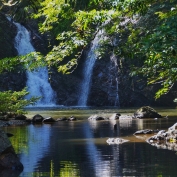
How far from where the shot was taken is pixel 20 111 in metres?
25.1

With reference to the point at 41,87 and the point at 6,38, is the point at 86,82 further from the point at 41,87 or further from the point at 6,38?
the point at 6,38

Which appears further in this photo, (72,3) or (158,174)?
(158,174)

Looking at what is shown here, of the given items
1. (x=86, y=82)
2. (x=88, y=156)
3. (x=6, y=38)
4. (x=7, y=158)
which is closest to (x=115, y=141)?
(x=88, y=156)

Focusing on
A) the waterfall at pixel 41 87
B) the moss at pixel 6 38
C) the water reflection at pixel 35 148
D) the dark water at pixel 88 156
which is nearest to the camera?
the dark water at pixel 88 156

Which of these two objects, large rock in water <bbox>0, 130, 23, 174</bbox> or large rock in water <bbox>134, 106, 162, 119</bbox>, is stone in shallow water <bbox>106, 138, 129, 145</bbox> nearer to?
large rock in water <bbox>0, 130, 23, 174</bbox>

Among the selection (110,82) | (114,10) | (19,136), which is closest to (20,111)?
(19,136)

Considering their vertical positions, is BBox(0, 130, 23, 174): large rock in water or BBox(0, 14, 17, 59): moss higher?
BBox(0, 14, 17, 59): moss

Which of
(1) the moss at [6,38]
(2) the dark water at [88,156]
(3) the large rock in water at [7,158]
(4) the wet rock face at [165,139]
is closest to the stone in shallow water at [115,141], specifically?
(2) the dark water at [88,156]

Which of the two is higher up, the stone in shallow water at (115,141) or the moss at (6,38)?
the moss at (6,38)

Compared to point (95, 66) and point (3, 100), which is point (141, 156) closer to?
point (3, 100)

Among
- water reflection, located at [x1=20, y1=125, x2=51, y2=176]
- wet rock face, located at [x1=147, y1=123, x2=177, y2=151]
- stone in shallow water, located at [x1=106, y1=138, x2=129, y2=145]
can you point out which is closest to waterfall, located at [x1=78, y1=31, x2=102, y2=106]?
water reflection, located at [x1=20, y1=125, x2=51, y2=176]

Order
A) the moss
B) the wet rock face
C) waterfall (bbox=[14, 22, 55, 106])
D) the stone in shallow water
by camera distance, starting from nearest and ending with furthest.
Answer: the wet rock face
the stone in shallow water
waterfall (bbox=[14, 22, 55, 106])
the moss

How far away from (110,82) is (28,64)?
128 feet

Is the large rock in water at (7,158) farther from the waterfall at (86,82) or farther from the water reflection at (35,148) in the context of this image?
the waterfall at (86,82)
